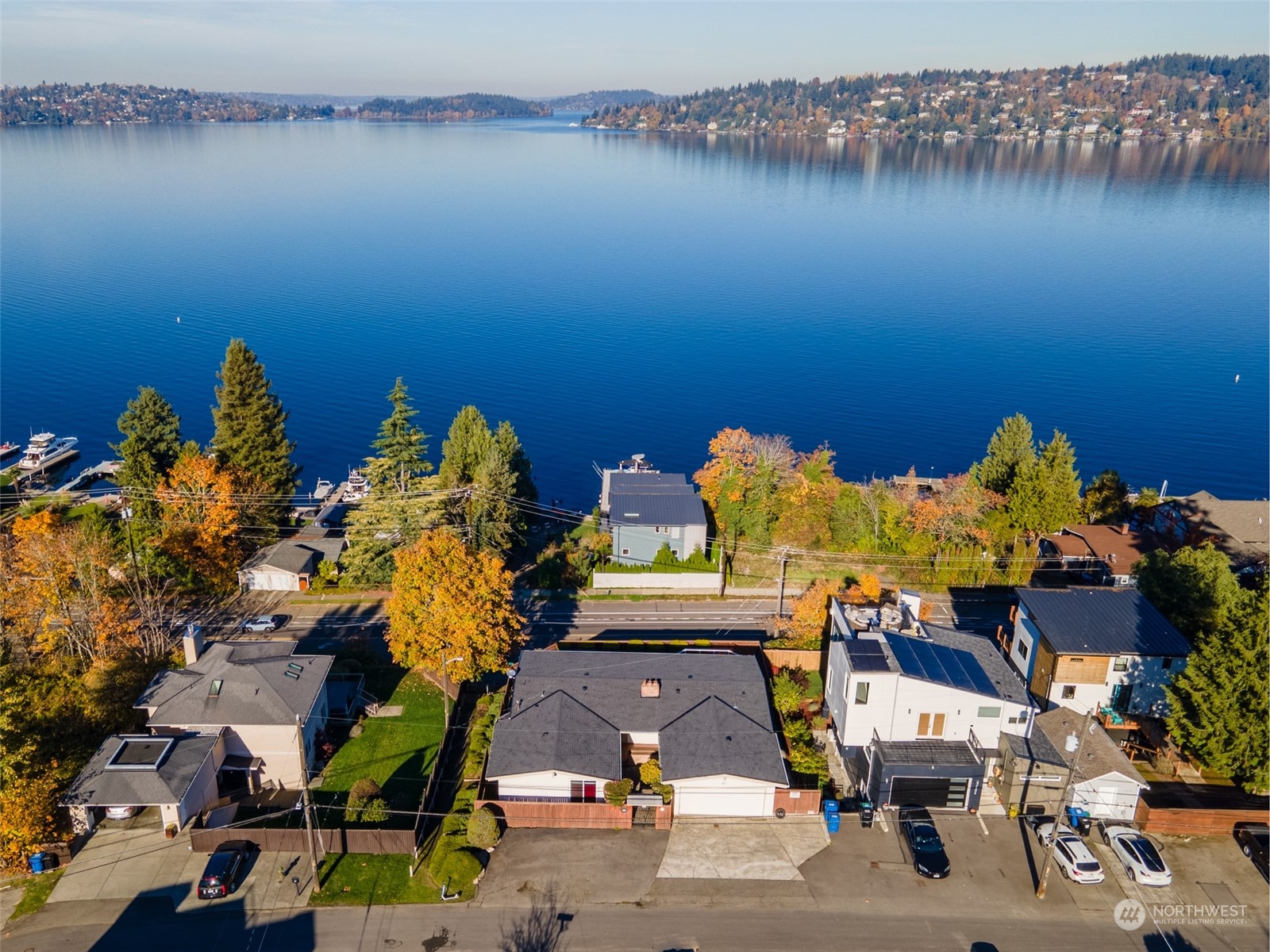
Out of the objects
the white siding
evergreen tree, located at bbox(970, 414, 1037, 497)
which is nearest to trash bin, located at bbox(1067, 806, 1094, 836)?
the white siding

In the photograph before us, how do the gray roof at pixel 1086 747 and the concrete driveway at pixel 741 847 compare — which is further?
the gray roof at pixel 1086 747

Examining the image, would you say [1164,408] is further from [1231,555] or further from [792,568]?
[792,568]

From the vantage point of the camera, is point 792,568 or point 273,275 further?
point 273,275

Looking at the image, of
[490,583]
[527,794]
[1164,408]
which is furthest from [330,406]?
[1164,408]

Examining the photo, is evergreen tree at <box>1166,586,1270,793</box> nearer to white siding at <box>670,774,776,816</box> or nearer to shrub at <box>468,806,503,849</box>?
white siding at <box>670,774,776,816</box>

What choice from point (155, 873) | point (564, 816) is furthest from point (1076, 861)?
point (155, 873)

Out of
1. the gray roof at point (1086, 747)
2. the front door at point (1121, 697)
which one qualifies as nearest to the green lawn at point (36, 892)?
the gray roof at point (1086, 747)

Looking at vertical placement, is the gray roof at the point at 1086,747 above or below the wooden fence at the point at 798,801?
above

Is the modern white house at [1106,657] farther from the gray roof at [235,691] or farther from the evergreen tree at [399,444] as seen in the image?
the evergreen tree at [399,444]
